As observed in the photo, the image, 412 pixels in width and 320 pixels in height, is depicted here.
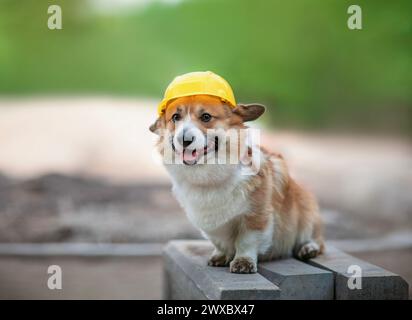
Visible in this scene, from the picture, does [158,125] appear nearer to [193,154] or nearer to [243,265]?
[193,154]

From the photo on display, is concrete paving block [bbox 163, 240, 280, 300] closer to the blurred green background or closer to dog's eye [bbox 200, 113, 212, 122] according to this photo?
dog's eye [bbox 200, 113, 212, 122]

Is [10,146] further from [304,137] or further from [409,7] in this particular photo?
[409,7]

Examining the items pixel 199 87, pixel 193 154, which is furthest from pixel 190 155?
pixel 199 87

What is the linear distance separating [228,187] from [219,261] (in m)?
0.41

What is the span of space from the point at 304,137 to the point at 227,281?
4514mm

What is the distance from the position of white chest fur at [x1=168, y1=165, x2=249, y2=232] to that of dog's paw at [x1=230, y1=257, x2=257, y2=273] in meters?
0.17

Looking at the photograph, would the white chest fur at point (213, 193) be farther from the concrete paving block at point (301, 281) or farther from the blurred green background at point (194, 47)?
the blurred green background at point (194, 47)

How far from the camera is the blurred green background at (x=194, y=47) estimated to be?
19.1 feet

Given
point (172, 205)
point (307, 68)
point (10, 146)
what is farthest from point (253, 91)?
point (10, 146)

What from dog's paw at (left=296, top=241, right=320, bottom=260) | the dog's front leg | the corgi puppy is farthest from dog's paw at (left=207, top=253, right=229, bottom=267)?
dog's paw at (left=296, top=241, right=320, bottom=260)

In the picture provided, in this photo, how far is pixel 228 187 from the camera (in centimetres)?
240

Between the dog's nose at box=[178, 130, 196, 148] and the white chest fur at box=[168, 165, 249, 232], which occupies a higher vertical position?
the dog's nose at box=[178, 130, 196, 148]

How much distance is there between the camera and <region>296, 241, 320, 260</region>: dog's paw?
274 cm

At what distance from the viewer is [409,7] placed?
18.5ft
